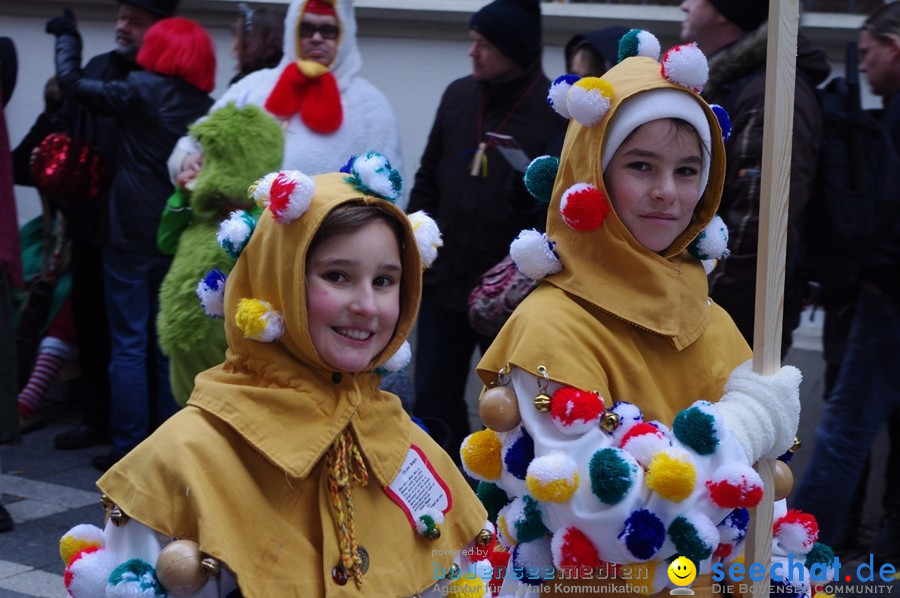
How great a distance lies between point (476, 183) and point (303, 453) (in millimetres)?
2788

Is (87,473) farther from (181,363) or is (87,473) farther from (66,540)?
(66,540)

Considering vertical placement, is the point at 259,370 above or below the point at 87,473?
above

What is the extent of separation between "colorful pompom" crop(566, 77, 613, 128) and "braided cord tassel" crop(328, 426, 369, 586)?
2.93 feet

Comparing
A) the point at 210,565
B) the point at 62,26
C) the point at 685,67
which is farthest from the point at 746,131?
the point at 62,26

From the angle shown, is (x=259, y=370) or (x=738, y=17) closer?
(x=259, y=370)

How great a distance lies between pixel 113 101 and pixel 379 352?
358 centimetres

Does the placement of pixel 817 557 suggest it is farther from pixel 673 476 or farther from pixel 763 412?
pixel 673 476

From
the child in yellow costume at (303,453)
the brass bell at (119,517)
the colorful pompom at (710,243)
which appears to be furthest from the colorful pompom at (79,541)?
the colorful pompom at (710,243)

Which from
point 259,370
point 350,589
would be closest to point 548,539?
point 350,589

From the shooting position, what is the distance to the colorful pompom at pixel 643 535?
2520mm

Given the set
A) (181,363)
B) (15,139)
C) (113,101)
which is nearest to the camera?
(181,363)

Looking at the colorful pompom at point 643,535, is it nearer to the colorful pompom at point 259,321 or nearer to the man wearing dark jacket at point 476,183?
the colorful pompom at point 259,321

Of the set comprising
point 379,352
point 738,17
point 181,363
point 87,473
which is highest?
point 738,17

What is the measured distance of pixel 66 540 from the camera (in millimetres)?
2561
